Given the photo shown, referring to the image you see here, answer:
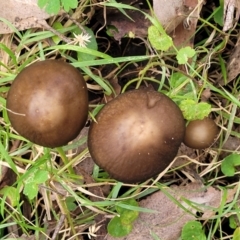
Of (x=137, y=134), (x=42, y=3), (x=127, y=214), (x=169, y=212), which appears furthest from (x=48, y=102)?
(x=169, y=212)

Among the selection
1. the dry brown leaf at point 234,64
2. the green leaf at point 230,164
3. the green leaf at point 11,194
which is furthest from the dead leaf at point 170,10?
the green leaf at point 11,194

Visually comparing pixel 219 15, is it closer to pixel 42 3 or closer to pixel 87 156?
pixel 42 3

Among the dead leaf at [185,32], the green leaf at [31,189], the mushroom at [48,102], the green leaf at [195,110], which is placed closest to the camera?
the mushroom at [48,102]

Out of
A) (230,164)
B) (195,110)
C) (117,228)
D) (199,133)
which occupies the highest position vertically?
(195,110)

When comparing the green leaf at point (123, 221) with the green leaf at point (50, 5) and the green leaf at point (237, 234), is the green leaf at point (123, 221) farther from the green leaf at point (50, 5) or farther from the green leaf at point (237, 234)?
the green leaf at point (50, 5)

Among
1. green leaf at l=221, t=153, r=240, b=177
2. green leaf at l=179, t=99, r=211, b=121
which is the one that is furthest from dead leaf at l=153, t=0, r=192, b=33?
green leaf at l=221, t=153, r=240, b=177
